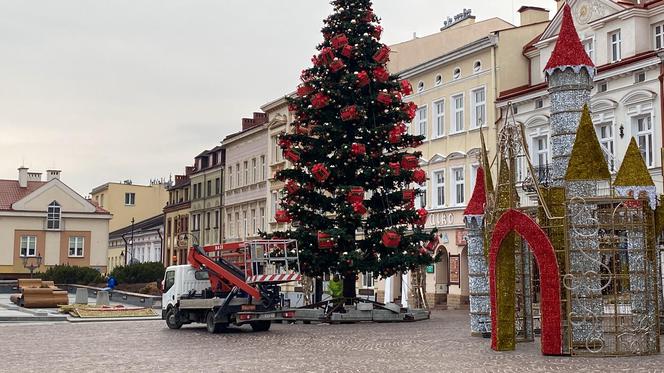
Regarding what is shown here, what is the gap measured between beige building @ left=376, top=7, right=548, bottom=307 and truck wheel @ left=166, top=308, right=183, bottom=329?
1151 centimetres

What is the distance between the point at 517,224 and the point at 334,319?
12.0 meters

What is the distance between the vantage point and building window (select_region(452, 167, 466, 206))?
1580 inches

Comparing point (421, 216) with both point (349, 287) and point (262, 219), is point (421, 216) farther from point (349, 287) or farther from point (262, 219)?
point (262, 219)

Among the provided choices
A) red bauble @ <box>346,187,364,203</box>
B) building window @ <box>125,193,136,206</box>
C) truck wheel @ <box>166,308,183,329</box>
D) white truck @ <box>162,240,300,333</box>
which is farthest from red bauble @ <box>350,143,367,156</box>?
building window @ <box>125,193,136,206</box>

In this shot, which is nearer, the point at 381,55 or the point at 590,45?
the point at 381,55

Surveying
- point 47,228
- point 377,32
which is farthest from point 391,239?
point 47,228

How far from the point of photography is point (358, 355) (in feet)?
59.9

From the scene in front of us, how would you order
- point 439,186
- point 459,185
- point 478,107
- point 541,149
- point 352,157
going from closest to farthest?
point 352,157, point 541,149, point 478,107, point 459,185, point 439,186

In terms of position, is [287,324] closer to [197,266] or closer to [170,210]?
[197,266]

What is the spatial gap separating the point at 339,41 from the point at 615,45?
1028 cm

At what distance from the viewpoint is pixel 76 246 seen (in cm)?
8081

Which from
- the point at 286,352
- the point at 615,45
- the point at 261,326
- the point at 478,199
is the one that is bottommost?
the point at 286,352

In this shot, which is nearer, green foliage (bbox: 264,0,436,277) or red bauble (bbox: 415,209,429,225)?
green foliage (bbox: 264,0,436,277)

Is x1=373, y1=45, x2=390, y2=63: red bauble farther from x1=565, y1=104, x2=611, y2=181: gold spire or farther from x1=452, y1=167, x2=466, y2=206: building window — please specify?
x1=565, y1=104, x2=611, y2=181: gold spire
